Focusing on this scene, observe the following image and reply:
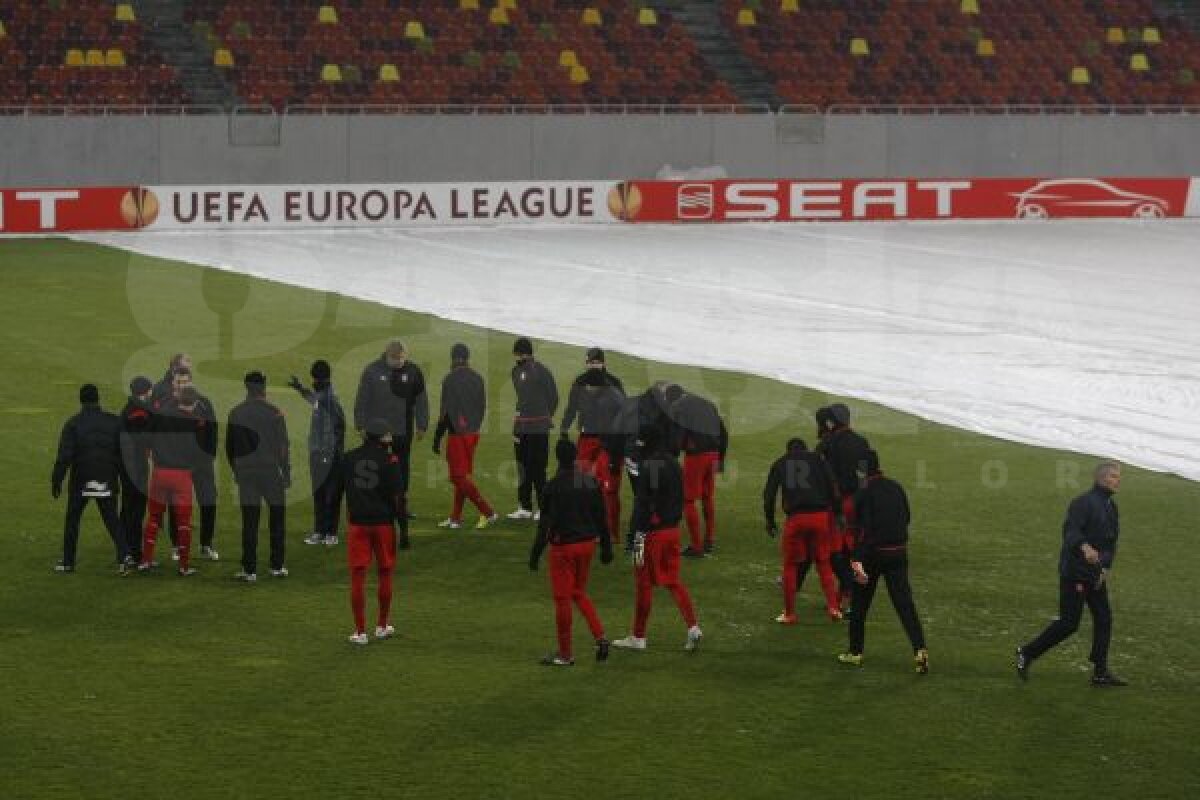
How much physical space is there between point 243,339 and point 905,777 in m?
19.9

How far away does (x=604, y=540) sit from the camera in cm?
1331

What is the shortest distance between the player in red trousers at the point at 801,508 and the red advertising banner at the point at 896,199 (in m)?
36.7

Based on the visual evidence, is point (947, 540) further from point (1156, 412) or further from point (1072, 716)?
point (1156, 412)

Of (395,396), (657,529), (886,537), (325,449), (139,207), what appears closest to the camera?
(886,537)

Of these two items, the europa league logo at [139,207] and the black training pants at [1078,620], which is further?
the europa league logo at [139,207]

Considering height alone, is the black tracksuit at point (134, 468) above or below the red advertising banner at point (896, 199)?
below

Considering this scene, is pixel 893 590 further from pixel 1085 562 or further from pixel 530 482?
pixel 530 482

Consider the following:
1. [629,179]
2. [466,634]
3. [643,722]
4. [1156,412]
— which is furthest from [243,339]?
[629,179]

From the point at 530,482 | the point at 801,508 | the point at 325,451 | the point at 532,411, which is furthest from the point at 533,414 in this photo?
the point at 801,508

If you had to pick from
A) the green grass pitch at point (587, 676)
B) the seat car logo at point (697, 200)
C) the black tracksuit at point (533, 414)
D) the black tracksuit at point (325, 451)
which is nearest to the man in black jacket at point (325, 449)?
the black tracksuit at point (325, 451)

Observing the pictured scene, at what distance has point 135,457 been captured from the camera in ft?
51.4

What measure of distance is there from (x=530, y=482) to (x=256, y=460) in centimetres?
330

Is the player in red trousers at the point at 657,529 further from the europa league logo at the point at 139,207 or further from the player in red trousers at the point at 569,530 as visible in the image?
the europa league logo at the point at 139,207

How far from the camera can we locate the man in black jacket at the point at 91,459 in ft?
50.7
